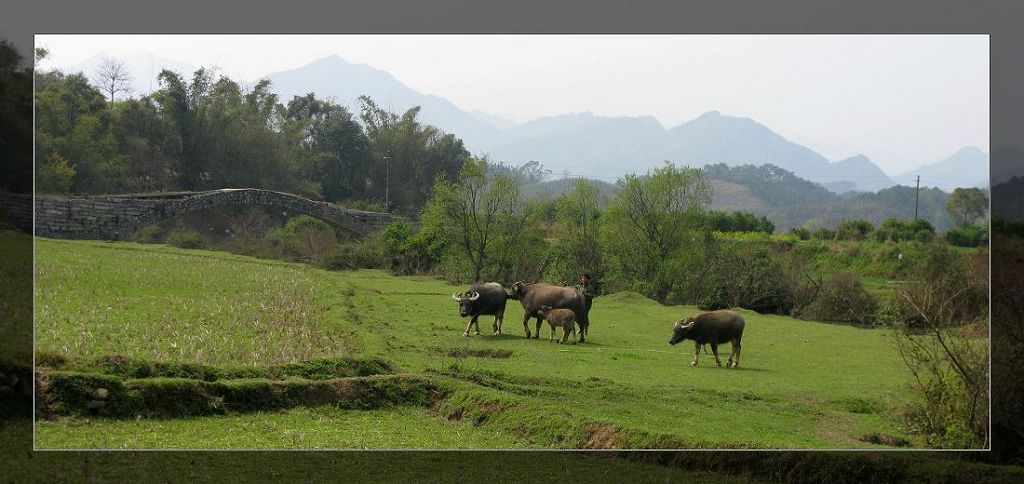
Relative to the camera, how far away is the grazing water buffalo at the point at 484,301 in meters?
10.6

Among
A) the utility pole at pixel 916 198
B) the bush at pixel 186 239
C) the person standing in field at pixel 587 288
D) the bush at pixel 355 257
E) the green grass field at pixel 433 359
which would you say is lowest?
the green grass field at pixel 433 359

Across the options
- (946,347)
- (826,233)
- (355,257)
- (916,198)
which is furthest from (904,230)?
(355,257)

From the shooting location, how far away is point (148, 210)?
33.0 feet

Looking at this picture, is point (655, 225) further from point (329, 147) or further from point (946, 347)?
point (329, 147)

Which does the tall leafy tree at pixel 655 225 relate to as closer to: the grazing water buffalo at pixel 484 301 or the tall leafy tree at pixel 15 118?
the grazing water buffalo at pixel 484 301

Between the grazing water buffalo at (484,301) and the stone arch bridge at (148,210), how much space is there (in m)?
1.18

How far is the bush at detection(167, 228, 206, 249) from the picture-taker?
33.2 ft

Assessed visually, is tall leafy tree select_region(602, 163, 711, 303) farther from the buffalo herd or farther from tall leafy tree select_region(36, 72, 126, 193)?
tall leafy tree select_region(36, 72, 126, 193)

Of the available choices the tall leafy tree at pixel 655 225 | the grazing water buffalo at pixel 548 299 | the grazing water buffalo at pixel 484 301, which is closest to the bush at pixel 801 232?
the tall leafy tree at pixel 655 225

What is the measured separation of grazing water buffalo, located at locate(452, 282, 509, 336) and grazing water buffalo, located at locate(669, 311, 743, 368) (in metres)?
1.92

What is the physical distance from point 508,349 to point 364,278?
179 cm

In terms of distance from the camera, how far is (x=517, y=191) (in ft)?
35.9

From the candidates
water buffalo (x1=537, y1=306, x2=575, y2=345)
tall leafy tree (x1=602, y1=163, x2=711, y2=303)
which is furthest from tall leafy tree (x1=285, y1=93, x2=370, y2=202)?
tall leafy tree (x1=602, y1=163, x2=711, y2=303)

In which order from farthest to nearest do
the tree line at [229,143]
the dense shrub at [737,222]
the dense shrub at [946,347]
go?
1. the dense shrub at [737,222]
2. the tree line at [229,143]
3. the dense shrub at [946,347]
